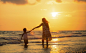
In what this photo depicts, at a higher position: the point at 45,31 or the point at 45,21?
the point at 45,21

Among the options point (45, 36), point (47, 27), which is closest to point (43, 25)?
point (47, 27)

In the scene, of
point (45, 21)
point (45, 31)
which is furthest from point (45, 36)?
point (45, 21)

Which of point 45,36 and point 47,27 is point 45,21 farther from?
point 45,36

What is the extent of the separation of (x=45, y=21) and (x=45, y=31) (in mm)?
976

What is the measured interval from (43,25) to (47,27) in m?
0.44

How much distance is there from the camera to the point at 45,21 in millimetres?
10320

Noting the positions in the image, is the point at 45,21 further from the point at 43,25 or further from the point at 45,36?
the point at 45,36

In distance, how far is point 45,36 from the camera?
1031cm

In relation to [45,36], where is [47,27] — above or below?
above

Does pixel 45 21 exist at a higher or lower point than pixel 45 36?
higher

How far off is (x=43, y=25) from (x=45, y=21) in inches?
17.8

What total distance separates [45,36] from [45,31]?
486 mm

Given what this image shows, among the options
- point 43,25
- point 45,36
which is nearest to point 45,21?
point 43,25

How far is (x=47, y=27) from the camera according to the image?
10.4 m
